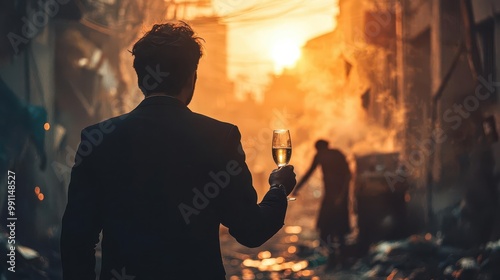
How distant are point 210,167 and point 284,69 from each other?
12454 millimetres

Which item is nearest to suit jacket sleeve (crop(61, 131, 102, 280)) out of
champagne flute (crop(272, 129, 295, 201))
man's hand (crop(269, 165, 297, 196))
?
man's hand (crop(269, 165, 297, 196))

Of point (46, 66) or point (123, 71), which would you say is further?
point (123, 71)

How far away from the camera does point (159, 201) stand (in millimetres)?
2322

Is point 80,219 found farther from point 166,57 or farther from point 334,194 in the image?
point 334,194

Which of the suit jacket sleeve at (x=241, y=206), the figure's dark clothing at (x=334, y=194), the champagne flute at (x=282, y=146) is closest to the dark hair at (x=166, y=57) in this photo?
the suit jacket sleeve at (x=241, y=206)

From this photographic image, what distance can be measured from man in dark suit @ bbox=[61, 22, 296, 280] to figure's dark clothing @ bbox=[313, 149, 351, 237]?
832 cm

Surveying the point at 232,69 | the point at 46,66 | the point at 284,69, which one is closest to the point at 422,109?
the point at 46,66

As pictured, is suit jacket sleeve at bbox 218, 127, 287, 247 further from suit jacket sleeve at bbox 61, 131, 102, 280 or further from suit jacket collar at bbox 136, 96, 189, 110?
suit jacket sleeve at bbox 61, 131, 102, 280

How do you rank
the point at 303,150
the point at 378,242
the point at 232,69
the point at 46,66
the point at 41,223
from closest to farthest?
the point at 41,223 < the point at 46,66 < the point at 378,242 < the point at 303,150 < the point at 232,69

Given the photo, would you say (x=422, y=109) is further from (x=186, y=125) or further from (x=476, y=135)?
(x=186, y=125)

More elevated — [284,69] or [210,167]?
[284,69]

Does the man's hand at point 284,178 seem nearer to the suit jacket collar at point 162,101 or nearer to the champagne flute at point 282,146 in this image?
the suit jacket collar at point 162,101

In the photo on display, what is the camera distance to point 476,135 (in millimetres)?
7863

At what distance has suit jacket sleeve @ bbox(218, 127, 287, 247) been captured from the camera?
235 cm
